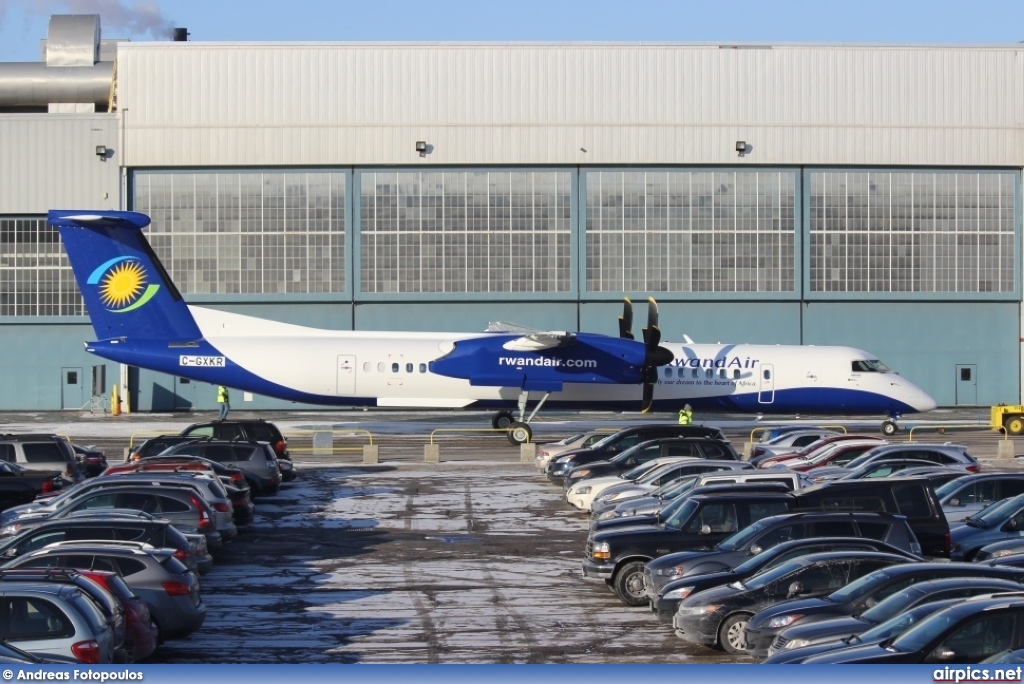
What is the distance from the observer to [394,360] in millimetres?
44375

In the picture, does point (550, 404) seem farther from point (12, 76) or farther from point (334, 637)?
point (12, 76)

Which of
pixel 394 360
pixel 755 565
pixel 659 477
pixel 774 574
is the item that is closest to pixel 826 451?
pixel 659 477

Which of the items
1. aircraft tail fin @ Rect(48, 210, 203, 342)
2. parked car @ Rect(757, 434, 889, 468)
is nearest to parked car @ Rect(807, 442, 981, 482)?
parked car @ Rect(757, 434, 889, 468)

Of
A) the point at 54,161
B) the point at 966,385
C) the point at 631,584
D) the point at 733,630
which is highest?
the point at 54,161

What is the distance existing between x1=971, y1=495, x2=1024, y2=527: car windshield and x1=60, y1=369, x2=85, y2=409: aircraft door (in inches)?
1979

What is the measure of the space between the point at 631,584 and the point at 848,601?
5143 mm

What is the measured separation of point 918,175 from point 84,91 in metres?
43.5

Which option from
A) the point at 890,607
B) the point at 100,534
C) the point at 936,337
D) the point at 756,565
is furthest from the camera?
the point at 936,337

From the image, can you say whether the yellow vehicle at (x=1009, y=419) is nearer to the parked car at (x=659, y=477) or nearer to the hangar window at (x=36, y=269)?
the parked car at (x=659, y=477)

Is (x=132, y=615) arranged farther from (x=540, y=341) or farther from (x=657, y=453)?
(x=540, y=341)

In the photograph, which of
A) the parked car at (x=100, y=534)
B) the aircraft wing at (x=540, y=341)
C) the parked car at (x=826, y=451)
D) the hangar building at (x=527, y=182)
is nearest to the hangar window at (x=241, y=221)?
the hangar building at (x=527, y=182)

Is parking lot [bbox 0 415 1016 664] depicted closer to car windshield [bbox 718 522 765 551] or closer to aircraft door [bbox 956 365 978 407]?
car windshield [bbox 718 522 765 551]

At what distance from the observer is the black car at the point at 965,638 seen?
11727mm

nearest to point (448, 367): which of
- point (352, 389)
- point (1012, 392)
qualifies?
point (352, 389)
